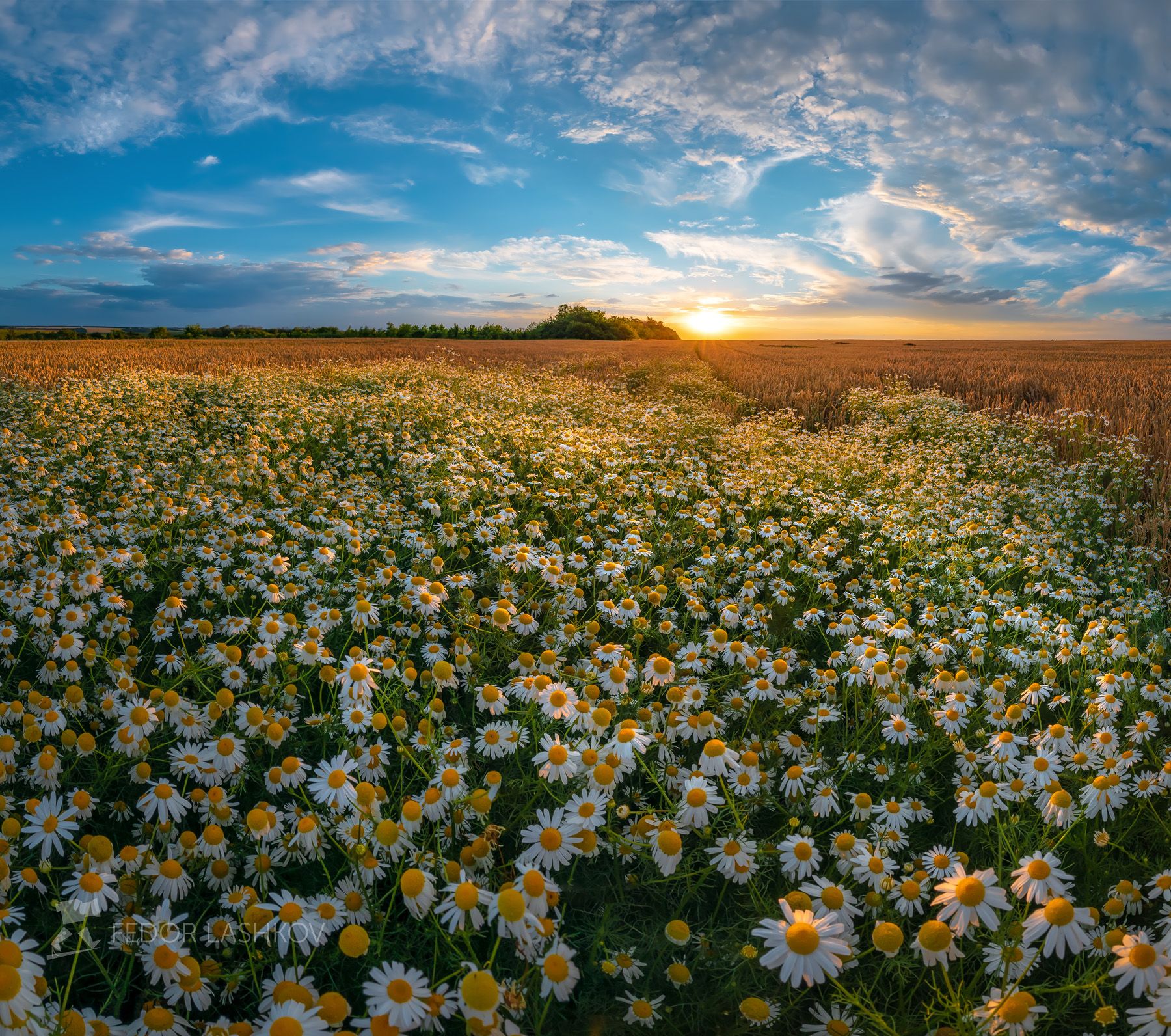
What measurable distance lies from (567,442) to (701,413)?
5.32 m

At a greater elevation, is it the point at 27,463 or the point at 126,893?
the point at 27,463

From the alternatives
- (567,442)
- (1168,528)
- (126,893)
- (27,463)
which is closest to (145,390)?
(27,463)

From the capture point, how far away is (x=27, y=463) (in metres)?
6.11

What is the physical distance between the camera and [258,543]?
4.32m

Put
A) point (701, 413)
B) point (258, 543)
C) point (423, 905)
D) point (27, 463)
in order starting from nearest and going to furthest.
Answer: point (423, 905) → point (258, 543) → point (27, 463) → point (701, 413)

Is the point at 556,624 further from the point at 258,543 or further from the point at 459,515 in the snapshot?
the point at 258,543

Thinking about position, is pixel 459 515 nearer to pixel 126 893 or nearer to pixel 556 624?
pixel 556 624

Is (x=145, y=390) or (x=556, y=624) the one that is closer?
(x=556, y=624)

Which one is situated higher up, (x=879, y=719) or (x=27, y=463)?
(x=27, y=463)

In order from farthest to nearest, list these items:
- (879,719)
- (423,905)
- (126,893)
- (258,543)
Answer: (258,543)
(879,719)
(126,893)
(423,905)

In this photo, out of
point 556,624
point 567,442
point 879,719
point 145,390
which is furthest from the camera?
point 145,390

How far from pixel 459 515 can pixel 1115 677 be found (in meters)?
4.74

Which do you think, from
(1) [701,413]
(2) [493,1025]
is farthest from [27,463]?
(1) [701,413]

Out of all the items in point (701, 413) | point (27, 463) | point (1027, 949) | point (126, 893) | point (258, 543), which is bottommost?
point (1027, 949)
